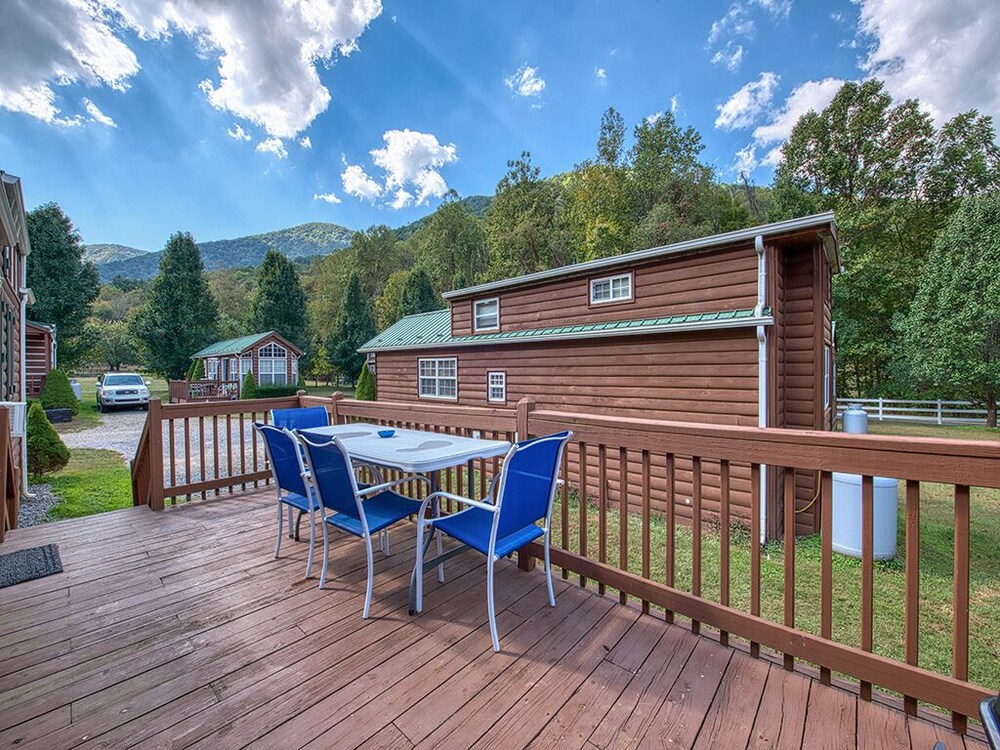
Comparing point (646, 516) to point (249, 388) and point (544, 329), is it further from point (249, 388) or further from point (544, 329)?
point (249, 388)

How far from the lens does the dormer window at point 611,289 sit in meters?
7.64

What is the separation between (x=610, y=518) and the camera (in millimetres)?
6863

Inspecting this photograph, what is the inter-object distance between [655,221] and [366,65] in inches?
454

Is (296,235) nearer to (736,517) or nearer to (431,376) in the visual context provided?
(431,376)

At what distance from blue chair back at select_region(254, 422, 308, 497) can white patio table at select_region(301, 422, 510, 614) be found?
0.12 metres

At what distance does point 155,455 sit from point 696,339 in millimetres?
6731

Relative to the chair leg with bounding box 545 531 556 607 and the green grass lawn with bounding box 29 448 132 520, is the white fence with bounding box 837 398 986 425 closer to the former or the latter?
the chair leg with bounding box 545 531 556 607

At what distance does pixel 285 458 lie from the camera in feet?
8.83

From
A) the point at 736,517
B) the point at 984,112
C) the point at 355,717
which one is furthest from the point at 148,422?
the point at 984,112

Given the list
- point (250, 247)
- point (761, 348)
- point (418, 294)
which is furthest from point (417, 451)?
point (250, 247)

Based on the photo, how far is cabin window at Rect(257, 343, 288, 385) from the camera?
21609 mm

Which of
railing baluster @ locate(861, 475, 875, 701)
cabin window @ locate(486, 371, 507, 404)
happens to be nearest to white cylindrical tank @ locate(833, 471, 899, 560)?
railing baluster @ locate(861, 475, 875, 701)

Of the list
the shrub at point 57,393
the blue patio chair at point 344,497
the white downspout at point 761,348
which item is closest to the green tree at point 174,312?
the shrub at point 57,393

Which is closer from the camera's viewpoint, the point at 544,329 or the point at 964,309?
the point at 544,329
